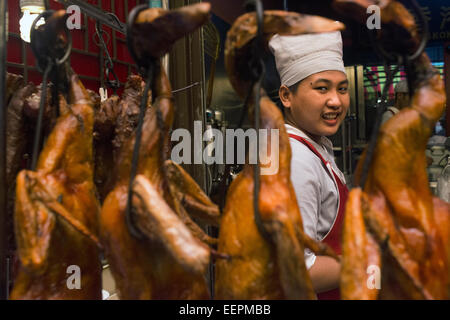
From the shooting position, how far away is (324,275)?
1.47m

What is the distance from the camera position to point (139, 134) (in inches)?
34.4

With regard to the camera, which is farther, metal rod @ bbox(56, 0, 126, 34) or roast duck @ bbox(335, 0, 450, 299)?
metal rod @ bbox(56, 0, 126, 34)

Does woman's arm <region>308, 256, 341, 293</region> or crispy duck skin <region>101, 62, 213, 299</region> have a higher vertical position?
crispy duck skin <region>101, 62, 213, 299</region>

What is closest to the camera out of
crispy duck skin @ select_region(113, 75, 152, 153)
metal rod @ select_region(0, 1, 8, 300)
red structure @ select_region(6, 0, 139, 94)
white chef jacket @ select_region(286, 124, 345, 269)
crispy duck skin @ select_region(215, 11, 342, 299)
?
crispy duck skin @ select_region(215, 11, 342, 299)

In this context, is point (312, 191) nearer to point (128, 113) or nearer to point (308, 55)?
point (308, 55)

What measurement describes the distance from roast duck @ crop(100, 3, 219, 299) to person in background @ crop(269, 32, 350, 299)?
672 mm

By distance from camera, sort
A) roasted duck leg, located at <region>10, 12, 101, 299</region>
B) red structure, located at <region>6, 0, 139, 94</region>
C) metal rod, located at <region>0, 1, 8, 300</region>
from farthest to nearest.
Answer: red structure, located at <region>6, 0, 139, 94</region>, metal rod, located at <region>0, 1, 8, 300</region>, roasted duck leg, located at <region>10, 12, 101, 299</region>

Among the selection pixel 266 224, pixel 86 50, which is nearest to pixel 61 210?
pixel 266 224

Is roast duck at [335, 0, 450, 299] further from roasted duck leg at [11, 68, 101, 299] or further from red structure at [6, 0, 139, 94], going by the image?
red structure at [6, 0, 139, 94]

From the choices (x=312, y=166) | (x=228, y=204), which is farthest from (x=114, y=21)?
(x=228, y=204)

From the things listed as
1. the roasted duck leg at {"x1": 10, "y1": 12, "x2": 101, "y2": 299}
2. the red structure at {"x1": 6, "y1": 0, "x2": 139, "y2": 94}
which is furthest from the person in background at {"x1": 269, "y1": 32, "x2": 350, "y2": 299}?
the red structure at {"x1": 6, "y1": 0, "x2": 139, "y2": 94}

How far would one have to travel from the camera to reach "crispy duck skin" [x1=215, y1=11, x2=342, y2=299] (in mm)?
761

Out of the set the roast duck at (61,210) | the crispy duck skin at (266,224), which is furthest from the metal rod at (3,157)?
the crispy duck skin at (266,224)

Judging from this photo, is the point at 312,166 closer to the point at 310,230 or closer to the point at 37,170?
the point at 310,230
